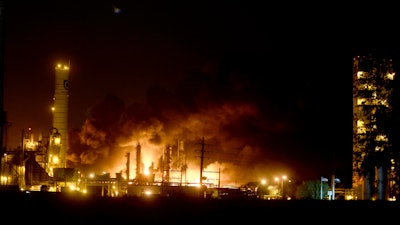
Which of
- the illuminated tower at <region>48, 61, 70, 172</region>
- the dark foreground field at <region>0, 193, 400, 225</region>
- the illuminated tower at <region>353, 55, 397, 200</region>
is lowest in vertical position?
the dark foreground field at <region>0, 193, 400, 225</region>

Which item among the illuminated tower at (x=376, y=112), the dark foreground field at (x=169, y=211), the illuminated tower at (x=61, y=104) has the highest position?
the illuminated tower at (x=61, y=104)

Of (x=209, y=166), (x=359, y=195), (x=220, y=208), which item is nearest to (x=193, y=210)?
(x=220, y=208)

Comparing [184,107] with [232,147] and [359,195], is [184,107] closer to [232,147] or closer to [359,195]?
[232,147]

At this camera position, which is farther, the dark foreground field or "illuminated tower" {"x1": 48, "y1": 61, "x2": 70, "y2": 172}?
"illuminated tower" {"x1": 48, "y1": 61, "x2": 70, "y2": 172}

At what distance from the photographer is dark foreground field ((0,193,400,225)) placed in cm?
1991

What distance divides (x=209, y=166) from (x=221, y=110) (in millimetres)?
9416

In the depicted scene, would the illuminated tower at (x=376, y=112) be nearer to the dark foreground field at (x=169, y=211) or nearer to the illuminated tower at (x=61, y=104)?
the dark foreground field at (x=169, y=211)

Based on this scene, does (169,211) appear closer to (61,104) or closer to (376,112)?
(376,112)

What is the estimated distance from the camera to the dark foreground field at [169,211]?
19.9m

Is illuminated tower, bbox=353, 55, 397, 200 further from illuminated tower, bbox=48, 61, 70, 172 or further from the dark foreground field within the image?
illuminated tower, bbox=48, 61, 70, 172

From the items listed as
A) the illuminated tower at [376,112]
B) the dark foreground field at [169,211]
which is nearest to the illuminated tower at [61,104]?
the illuminated tower at [376,112]

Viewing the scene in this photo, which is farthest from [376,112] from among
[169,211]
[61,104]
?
[61,104]

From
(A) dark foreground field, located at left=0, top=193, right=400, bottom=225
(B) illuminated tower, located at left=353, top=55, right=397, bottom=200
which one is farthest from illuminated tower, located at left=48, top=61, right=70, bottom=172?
(A) dark foreground field, located at left=0, top=193, right=400, bottom=225

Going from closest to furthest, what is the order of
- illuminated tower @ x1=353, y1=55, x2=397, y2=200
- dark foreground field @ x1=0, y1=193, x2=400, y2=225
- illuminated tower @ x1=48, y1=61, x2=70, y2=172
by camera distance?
dark foreground field @ x1=0, y1=193, x2=400, y2=225 → illuminated tower @ x1=353, y1=55, x2=397, y2=200 → illuminated tower @ x1=48, y1=61, x2=70, y2=172
